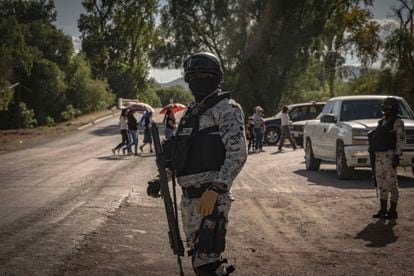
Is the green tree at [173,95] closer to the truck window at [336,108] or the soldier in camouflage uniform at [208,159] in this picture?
the truck window at [336,108]

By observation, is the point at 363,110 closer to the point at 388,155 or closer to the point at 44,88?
the point at 388,155

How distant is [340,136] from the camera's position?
13.8m

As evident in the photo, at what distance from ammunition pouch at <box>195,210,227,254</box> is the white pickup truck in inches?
380

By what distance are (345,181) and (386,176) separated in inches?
193

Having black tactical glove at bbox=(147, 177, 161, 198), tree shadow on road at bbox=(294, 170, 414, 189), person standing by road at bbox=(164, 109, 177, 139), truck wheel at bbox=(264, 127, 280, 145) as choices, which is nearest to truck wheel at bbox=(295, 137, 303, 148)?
truck wheel at bbox=(264, 127, 280, 145)

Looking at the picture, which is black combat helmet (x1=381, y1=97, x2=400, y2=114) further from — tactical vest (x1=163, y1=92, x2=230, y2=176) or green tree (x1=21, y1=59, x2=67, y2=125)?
green tree (x1=21, y1=59, x2=67, y2=125)

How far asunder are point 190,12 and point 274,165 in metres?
25.9

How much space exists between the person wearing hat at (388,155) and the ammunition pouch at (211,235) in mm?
5392

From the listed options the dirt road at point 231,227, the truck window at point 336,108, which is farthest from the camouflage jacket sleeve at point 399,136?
the truck window at point 336,108

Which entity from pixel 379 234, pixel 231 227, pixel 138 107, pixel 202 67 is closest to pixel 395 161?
pixel 379 234

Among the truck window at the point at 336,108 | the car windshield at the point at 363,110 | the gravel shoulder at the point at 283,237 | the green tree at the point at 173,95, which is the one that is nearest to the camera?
the gravel shoulder at the point at 283,237

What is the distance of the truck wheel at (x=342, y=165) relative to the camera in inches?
540

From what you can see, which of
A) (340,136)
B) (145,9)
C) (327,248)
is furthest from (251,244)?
(145,9)

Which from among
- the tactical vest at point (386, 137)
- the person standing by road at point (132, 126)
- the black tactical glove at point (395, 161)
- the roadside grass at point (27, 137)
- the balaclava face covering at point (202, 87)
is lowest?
the roadside grass at point (27, 137)
